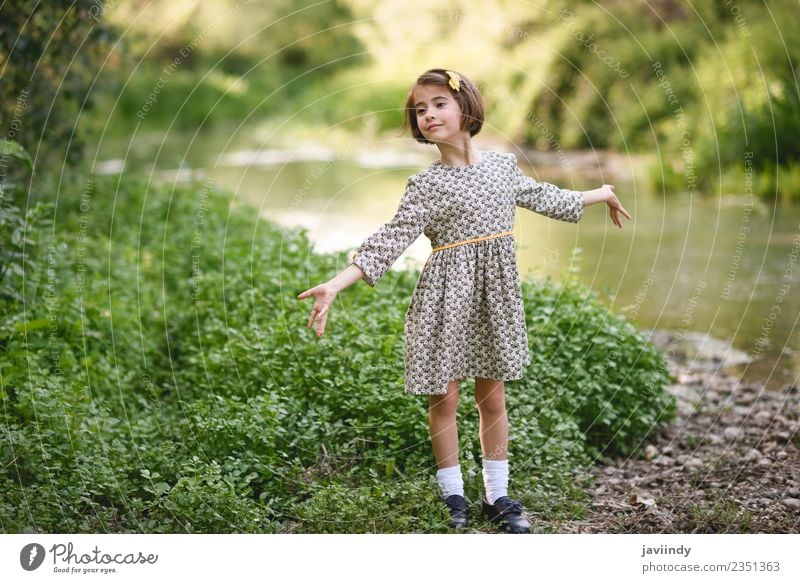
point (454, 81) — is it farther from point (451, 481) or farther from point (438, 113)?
point (451, 481)

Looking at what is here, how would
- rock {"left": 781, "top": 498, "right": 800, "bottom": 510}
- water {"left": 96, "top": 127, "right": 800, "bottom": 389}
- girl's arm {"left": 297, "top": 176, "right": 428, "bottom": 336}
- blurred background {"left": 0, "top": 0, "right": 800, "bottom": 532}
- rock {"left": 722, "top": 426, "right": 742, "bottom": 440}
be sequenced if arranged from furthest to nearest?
→ blurred background {"left": 0, "top": 0, "right": 800, "bottom": 532} → water {"left": 96, "top": 127, "right": 800, "bottom": 389} → rock {"left": 722, "top": 426, "right": 742, "bottom": 440} → rock {"left": 781, "top": 498, "right": 800, "bottom": 510} → girl's arm {"left": 297, "top": 176, "right": 428, "bottom": 336}

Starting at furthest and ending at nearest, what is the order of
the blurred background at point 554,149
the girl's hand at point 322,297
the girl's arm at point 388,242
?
the blurred background at point 554,149 < the girl's arm at point 388,242 < the girl's hand at point 322,297

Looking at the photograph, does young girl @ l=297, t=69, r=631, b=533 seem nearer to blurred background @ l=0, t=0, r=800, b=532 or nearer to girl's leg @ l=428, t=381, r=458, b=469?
girl's leg @ l=428, t=381, r=458, b=469

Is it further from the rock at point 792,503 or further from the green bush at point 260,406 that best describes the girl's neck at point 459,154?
the rock at point 792,503

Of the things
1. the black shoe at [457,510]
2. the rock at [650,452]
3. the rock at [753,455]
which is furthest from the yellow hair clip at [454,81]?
the rock at [753,455]

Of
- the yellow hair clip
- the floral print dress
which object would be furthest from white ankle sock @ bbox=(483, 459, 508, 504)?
the yellow hair clip

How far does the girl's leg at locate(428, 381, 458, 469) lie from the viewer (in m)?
3.35

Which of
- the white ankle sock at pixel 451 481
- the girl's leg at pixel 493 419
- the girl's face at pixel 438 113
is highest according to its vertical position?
the girl's face at pixel 438 113

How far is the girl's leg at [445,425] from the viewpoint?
11.0 feet

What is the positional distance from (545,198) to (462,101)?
18.5 inches

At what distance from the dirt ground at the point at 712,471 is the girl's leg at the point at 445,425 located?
394 mm

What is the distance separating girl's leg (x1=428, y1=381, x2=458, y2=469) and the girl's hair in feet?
2.93

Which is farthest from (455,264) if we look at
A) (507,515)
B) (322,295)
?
(507,515)
